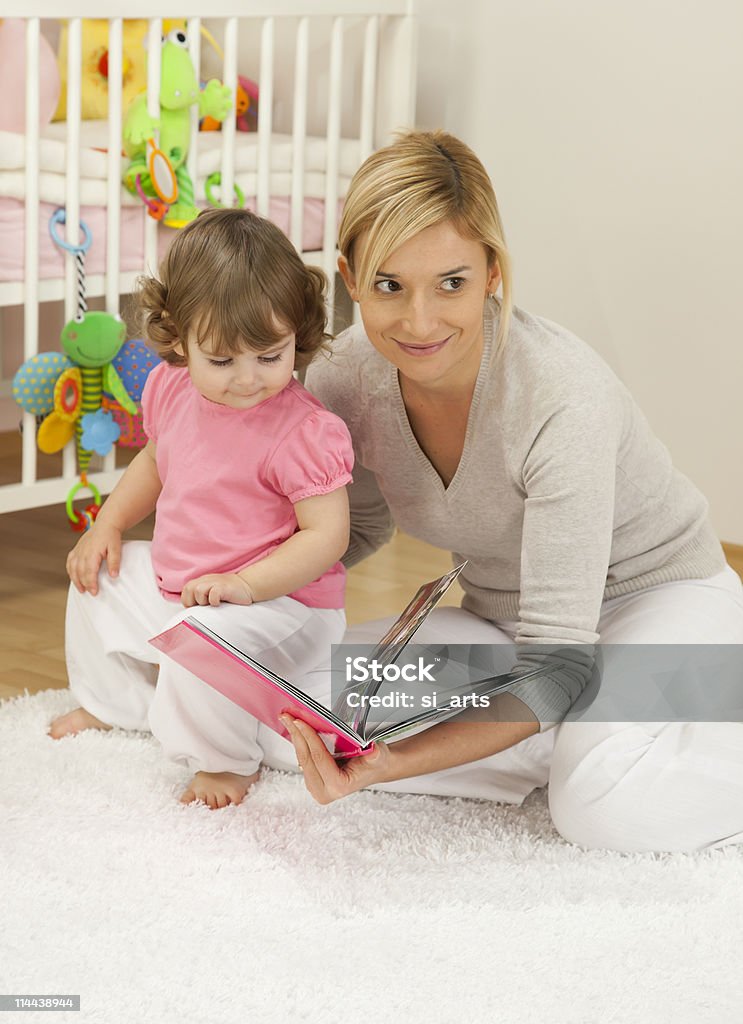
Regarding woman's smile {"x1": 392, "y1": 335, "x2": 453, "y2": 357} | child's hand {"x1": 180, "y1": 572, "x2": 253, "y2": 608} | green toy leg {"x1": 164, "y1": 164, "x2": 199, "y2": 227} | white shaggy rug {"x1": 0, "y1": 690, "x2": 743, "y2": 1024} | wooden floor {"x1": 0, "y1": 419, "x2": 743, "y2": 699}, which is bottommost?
wooden floor {"x1": 0, "y1": 419, "x2": 743, "y2": 699}

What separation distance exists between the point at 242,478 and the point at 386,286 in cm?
26

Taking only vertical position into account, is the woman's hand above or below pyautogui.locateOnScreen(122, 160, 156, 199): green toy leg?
below

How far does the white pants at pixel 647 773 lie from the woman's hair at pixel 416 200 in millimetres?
382

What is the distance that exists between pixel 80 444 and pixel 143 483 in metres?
0.59

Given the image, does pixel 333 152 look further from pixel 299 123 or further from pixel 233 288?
pixel 233 288

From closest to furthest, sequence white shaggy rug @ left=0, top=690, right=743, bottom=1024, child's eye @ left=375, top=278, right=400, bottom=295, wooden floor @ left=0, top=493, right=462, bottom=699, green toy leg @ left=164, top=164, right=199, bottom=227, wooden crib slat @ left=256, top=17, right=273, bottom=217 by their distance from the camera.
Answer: white shaggy rug @ left=0, top=690, right=743, bottom=1024 < child's eye @ left=375, top=278, right=400, bottom=295 < wooden floor @ left=0, top=493, right=462, bottom=699 < green toy leg @ left=164, top=164, right=199, bottom=227 < wooden crib slat @ left=256, top=17, right=273, bottom=217

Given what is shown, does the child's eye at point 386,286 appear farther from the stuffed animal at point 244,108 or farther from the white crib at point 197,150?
the stuffed animal at point 244,108

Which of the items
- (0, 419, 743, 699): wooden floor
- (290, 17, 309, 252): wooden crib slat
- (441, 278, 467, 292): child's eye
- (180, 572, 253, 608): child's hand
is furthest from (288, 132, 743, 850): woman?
(290, 17, 309, 252): wooden crib slat

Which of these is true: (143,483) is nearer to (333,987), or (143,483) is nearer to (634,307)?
(333,987)

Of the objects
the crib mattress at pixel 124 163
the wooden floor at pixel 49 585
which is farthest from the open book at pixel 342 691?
the crib mattress at pixel 124 163

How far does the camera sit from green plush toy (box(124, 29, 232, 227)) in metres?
2.02

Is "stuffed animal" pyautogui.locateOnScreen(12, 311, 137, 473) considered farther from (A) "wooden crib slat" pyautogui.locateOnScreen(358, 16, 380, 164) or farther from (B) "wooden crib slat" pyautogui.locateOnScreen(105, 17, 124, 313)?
(A) "wooden crib slat" pyautogui.locateOnScreen(358, 16, 380, 164)

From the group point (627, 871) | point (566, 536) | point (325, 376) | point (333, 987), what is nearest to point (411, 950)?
point (333, 987)

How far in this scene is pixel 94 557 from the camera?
1.46 m
